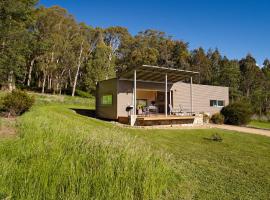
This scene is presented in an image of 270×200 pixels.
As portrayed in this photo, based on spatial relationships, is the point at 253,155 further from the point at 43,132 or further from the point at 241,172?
the point at 43,132

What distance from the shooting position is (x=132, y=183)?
13.3ft

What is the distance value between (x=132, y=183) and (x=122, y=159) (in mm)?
740

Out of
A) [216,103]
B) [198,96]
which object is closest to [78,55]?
[198,96]

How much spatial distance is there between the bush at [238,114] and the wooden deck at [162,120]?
5122mm

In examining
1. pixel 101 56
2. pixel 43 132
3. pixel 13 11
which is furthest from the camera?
pixel 101 56

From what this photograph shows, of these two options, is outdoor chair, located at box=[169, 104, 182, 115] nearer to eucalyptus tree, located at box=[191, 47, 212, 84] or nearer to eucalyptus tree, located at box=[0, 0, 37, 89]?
eucalyptus tree, located at box=[0, 0, 37, 89]

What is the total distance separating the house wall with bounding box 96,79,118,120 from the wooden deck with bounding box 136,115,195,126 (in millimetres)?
2230

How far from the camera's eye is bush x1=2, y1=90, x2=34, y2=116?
11.4 m

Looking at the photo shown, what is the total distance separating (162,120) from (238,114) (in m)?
8.00

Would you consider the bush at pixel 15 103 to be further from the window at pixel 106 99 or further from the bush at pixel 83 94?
the bush at pixel 83 94

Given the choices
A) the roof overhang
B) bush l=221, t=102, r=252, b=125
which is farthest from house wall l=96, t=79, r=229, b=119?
bush l=221, t=102, r=252, b=125

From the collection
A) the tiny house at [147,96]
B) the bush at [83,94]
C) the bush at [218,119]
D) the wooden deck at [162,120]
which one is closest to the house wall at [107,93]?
the tiny house at [147,96]

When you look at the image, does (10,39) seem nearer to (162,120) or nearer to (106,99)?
(106,99)

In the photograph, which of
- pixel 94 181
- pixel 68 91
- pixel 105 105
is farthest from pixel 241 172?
pixel 68 91
